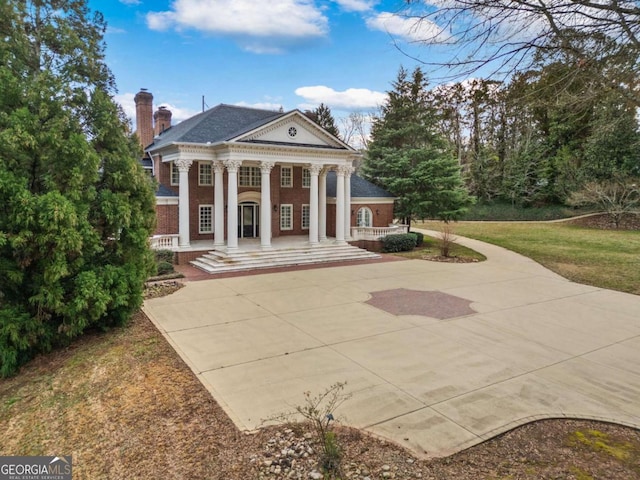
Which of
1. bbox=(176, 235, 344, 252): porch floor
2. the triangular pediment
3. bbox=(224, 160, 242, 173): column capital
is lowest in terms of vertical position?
bbox=(176, 235, 344, 252): porch floor

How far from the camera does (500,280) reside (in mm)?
16250

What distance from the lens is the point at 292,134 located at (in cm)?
Result: 2086

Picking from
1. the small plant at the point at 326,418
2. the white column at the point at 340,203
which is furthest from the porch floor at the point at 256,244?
the small plant at the point at 326,418

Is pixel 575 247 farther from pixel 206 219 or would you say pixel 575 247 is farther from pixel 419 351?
pixel 206 219

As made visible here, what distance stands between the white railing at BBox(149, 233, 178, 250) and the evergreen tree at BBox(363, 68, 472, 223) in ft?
44.3

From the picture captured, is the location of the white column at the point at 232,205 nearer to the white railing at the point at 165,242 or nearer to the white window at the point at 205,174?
the white railing at the point at 165,242

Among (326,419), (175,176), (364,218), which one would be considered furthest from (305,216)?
(326,419)

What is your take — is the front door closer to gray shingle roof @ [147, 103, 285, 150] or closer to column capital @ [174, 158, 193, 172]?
gray shingle roof @ [147, 103, 285, 150]

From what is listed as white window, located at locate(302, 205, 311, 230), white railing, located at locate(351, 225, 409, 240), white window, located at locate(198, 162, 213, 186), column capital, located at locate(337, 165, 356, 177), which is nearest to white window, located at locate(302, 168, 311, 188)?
white window, located at locate(302, 205, 311, 230)

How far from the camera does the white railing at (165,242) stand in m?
19.1

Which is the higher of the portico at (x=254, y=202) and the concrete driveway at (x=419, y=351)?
the portico at (x=254, y=202)

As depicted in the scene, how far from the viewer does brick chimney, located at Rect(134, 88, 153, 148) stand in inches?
1047

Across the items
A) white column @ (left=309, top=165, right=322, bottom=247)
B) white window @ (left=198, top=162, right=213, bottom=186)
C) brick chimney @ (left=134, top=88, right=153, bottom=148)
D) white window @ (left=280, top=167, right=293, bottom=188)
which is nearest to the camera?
white column @ (left=309, top=165, right=322, bottom=247)

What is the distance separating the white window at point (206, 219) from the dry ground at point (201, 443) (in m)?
16.0
